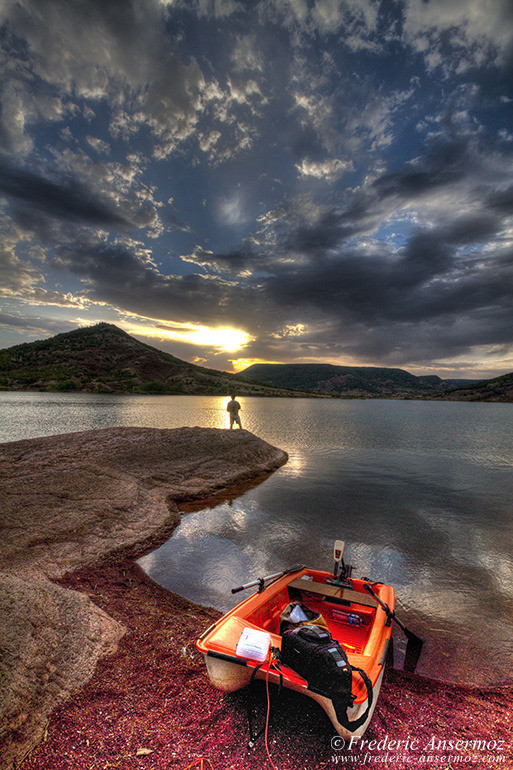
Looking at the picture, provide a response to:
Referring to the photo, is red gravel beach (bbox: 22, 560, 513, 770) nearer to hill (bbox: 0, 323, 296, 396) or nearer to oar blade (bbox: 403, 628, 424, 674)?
oar blade (bbox: 403, 628, 424, 674)

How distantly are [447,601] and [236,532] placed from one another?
23.1 feet

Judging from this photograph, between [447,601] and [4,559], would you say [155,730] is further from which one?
[447,601]

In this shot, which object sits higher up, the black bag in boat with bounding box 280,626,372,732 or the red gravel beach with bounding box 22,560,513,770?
the black bag in boat with bounding box 280,626,372,732

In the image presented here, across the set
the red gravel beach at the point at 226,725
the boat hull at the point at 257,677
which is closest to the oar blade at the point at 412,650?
the red gravel beach at the point at 226,725

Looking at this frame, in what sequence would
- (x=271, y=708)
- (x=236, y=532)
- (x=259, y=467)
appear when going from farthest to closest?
1. (x=259, y=467)
2. (x=236, y=532)
3. (x=271, y=708)

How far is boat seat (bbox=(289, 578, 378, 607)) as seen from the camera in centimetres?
655

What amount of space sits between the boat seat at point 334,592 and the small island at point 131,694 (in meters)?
1.20

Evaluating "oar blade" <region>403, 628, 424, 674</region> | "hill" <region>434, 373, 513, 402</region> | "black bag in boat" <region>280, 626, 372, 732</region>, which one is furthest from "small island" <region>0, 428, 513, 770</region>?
"hill" <region>434, 373, 513, 402</region>

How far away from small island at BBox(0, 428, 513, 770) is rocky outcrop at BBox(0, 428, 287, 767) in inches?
1.2

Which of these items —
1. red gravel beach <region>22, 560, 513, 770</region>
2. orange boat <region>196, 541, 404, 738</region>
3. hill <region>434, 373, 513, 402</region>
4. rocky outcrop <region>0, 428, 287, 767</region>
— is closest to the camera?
→ red gravel beach <region>22, 560, 513, 770</region>

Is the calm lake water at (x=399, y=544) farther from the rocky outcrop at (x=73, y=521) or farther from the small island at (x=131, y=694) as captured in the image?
the rocky outcrop at (x=73, y=521)

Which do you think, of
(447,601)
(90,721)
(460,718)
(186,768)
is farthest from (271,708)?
(447,601)

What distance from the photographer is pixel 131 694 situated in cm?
475

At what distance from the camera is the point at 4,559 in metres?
8.10
